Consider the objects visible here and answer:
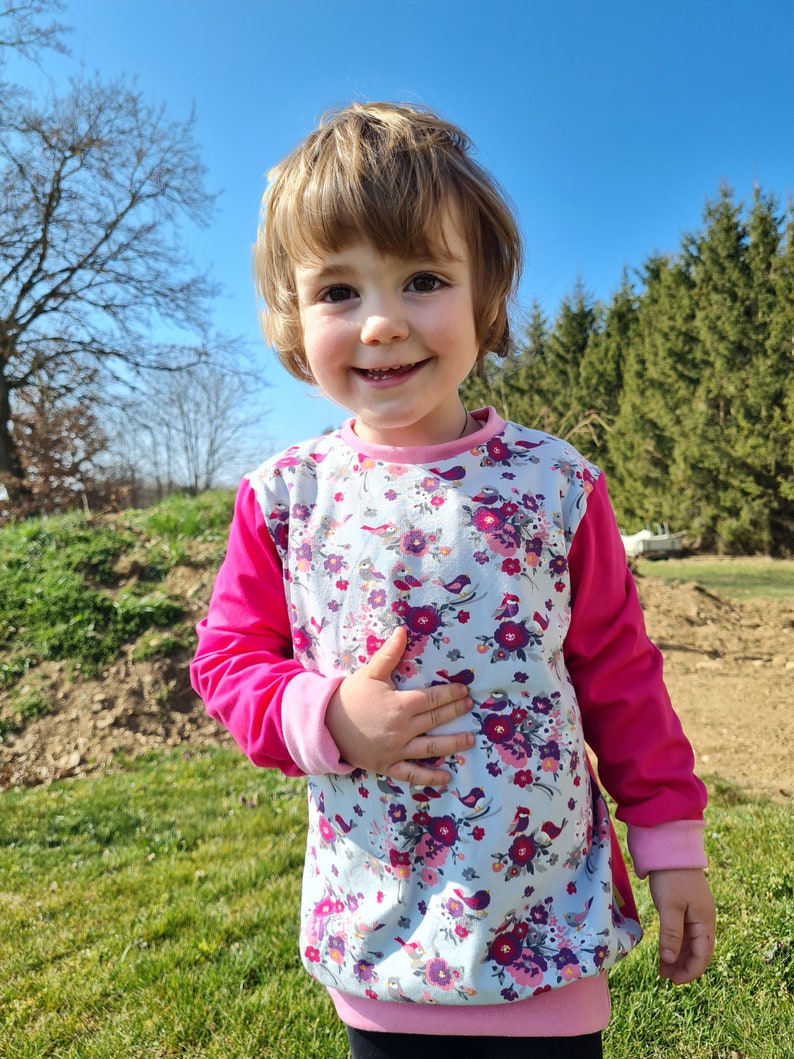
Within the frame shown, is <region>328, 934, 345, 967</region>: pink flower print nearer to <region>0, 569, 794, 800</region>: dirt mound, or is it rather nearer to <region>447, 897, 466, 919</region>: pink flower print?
<region>447, 897, 466, 919</region>: pink flower print

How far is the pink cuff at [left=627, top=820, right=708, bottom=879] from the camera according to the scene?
121 centimetres

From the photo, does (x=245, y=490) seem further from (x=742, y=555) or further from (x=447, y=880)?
(x=742, y=555)

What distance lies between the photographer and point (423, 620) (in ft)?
3.83

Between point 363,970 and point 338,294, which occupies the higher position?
point 338,294

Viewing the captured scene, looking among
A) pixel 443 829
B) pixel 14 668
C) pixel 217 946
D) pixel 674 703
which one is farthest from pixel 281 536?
pixel 14 668

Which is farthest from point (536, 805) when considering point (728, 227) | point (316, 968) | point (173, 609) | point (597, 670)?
point (728, 227)

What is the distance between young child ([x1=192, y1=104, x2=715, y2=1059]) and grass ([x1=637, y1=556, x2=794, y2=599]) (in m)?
8.73

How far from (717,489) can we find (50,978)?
14617 millimetres

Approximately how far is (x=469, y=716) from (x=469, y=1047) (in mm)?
550

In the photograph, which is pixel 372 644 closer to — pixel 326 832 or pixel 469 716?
pixel 469 716

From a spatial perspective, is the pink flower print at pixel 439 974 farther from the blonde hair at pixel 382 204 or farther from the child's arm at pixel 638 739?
the blonde hair at pixel 382 204

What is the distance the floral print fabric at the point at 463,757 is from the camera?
1096 millimetres

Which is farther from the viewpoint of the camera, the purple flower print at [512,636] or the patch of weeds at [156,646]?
the patch of weeds at [156,646]

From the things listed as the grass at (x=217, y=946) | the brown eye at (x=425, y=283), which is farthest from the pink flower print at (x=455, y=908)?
the grass at (x=217, y=946)
